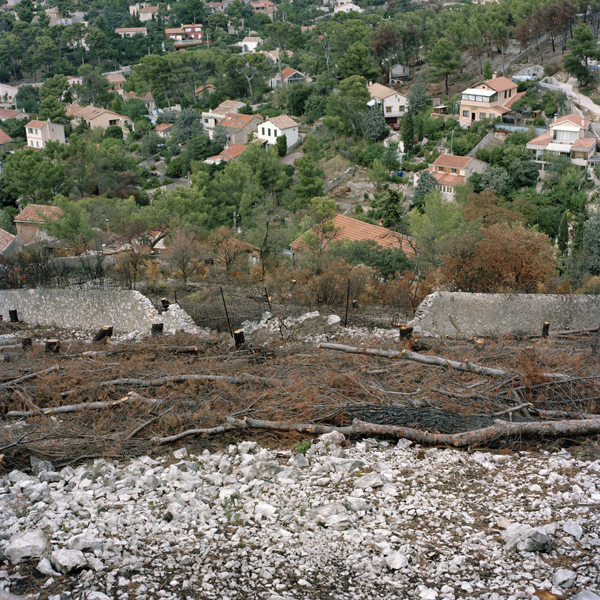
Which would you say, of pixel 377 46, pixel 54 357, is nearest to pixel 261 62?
pixel 377 46

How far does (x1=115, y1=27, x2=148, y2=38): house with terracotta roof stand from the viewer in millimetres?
82375

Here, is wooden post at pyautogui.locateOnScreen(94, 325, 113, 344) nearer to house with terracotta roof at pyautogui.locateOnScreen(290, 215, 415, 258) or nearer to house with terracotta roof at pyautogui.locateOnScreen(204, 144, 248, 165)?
house with terracotta roof at pyautogui.locateOnScreen(290, 215, 415, 258)

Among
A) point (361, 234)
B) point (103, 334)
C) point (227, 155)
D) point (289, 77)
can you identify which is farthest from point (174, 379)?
point (289, 77)

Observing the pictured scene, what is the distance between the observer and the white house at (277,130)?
47469 millimetres

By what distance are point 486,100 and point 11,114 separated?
4456 cm

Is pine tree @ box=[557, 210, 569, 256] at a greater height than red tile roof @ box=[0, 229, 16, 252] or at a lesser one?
lesser

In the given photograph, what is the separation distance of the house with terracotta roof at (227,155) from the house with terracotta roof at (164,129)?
9376 mm

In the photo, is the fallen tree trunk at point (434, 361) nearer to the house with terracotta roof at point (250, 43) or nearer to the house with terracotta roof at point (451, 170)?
the house with terracotta roof at point (451, 170)

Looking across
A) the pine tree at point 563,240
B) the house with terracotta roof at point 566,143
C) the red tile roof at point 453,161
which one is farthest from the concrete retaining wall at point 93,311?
the house with terracotta roof at point 566,143

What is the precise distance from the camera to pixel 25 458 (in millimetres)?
5273

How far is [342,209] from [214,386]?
3002 cm

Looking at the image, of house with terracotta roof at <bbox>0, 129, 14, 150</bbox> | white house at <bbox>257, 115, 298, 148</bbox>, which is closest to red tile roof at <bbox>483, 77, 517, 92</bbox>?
white house at <bbox>257, 115, 298, 148</bbox>

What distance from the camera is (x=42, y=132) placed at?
171 ft

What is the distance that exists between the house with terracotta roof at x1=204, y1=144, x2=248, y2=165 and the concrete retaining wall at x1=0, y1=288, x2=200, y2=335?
3125cm
